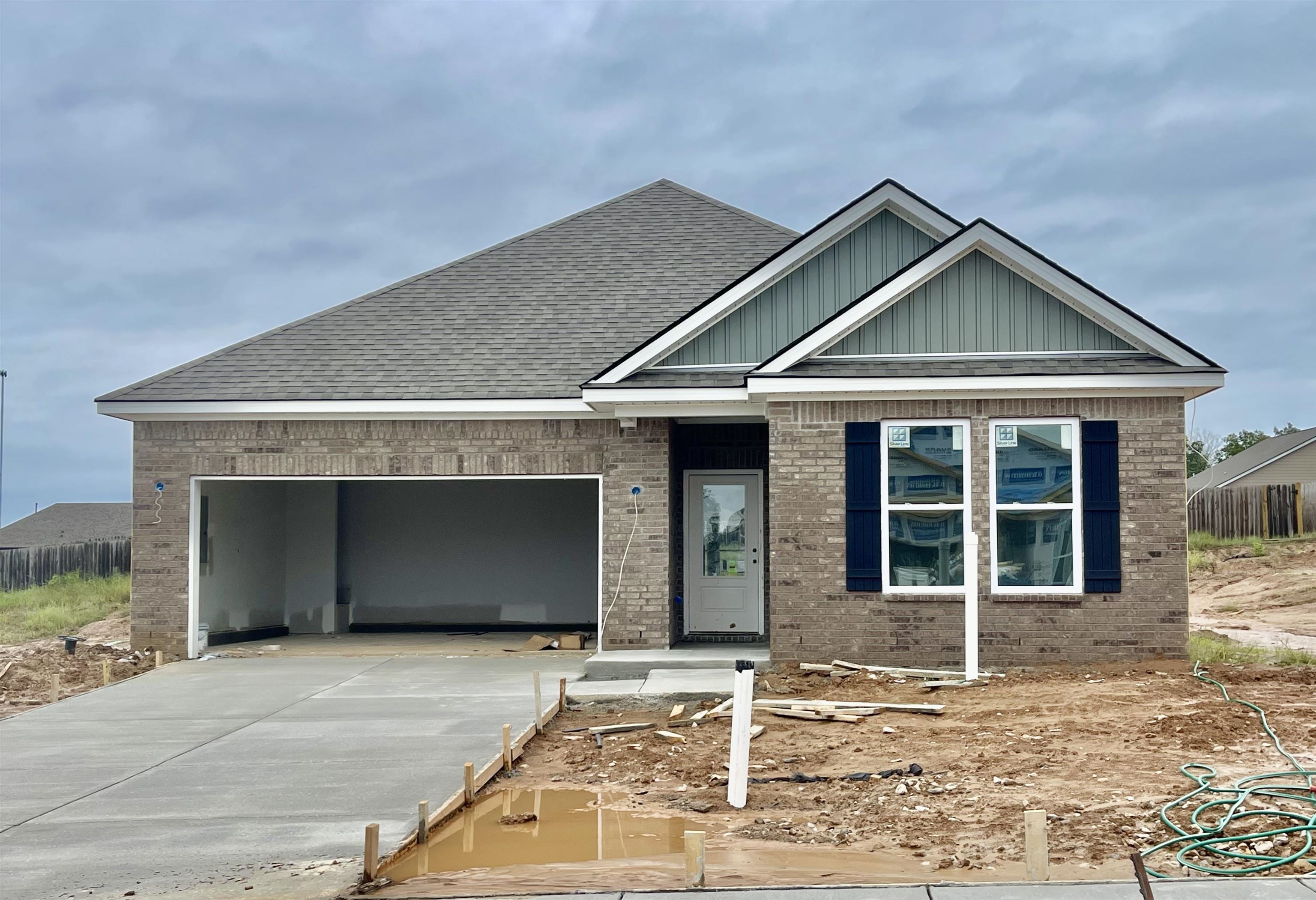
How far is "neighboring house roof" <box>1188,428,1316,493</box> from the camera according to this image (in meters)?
44.7

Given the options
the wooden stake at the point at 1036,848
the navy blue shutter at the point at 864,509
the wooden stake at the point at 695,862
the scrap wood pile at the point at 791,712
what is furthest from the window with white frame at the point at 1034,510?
the wooden stake at the point at 695,862

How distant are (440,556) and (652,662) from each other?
24.0 ft

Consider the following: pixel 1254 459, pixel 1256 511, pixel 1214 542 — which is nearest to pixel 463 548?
pixel 1214 542

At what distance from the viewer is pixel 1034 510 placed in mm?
12930

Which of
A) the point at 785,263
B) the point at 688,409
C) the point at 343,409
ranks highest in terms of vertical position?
the point at 785,263

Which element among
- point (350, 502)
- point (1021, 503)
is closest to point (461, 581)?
point (350, 502)

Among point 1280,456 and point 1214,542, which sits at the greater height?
point 1280,456

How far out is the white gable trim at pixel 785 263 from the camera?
14.6m

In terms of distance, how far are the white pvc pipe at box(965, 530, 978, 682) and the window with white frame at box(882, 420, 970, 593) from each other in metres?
0.58

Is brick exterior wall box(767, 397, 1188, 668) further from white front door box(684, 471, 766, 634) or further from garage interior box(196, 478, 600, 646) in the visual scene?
garage interior box(196, 478, 600, 646)

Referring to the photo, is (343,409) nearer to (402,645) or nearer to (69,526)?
(402,645)

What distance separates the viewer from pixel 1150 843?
255 inches

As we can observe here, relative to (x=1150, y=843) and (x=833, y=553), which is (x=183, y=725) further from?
(x=1150, y=843)

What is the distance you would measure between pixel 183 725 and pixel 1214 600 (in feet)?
75.0
